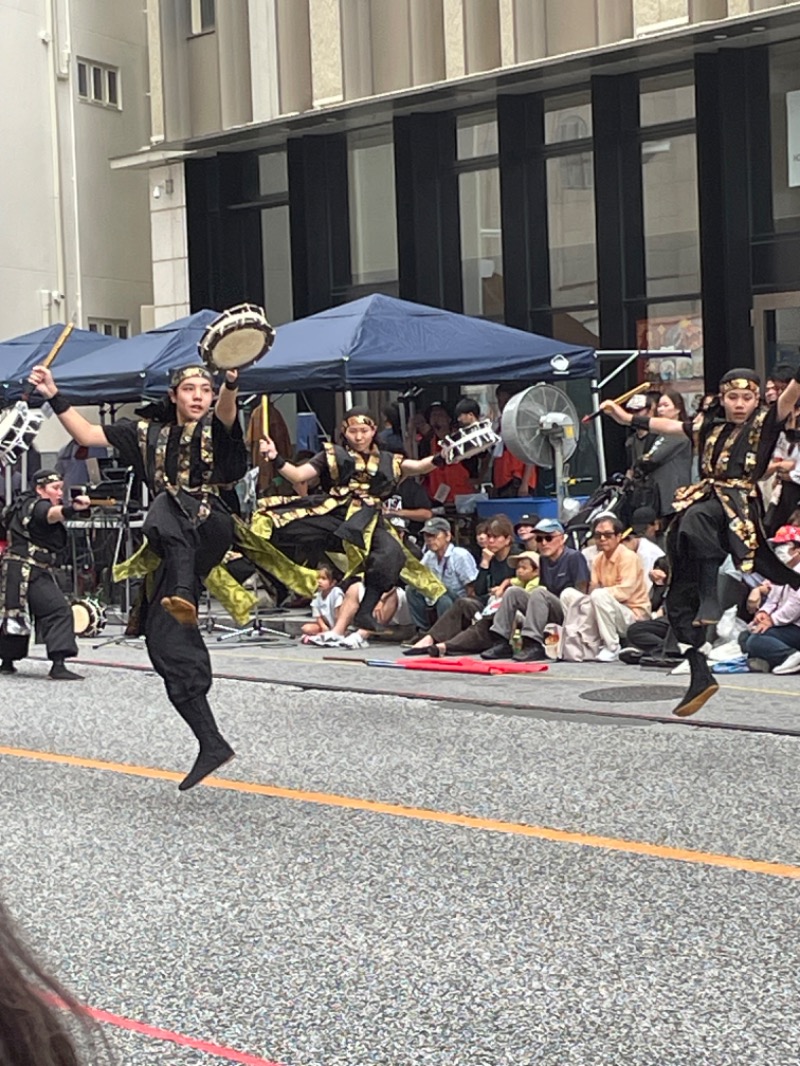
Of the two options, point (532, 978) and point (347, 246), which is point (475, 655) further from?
point (347, 246)

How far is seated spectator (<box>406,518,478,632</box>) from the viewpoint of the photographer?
15195mm

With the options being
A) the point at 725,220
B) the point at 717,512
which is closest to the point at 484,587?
the point at 717,512

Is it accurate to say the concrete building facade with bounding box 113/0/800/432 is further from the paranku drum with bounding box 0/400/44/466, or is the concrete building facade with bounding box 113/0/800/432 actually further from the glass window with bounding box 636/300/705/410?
the paranku drum with bounding box 0/400/44/466

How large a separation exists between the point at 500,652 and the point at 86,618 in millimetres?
4457

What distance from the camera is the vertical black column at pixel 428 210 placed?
77.8 feet

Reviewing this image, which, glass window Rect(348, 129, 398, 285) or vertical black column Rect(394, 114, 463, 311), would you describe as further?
glass window Rect(348, 129, 398, 285)

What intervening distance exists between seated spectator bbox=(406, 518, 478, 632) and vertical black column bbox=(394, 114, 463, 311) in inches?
342

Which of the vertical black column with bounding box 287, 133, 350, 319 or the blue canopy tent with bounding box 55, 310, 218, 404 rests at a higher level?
the vertical black column with bounding box 287, 133, 350, 319

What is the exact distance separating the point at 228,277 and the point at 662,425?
1705 centimetres

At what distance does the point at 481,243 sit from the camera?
77.4ft

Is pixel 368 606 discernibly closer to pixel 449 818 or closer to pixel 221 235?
pixel 449 818

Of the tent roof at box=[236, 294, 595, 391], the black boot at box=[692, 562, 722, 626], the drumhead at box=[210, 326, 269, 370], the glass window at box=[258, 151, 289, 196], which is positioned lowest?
the black boot at box=[692, 562, 722, 626]

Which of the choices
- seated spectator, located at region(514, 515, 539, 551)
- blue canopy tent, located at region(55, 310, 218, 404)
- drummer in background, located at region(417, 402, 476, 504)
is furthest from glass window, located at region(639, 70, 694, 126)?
seated spectator, located at region(514, 515, 539, 551)

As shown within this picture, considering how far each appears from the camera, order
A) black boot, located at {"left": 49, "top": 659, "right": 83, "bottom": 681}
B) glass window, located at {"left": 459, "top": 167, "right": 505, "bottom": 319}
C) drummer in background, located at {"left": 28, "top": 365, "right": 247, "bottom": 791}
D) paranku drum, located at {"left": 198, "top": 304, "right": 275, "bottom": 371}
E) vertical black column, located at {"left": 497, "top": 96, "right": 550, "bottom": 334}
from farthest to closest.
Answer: glass window, located at {"left": 459, "top": 167, "right": 505, "bottom": 319}
vertical black column, located at {"left": 497, "top": 96, "right": 550, "bottom": 334}
black boot, located at {"left": 49, "top": 659, "right": 83, "bottom": 681}
paranku drum, located at {"left": 198, "top": 304, "right": 275, "bottom": 371}
drummer in background, located at {"left": 28, "top": 365, "right": 247, "bottom": 791}
